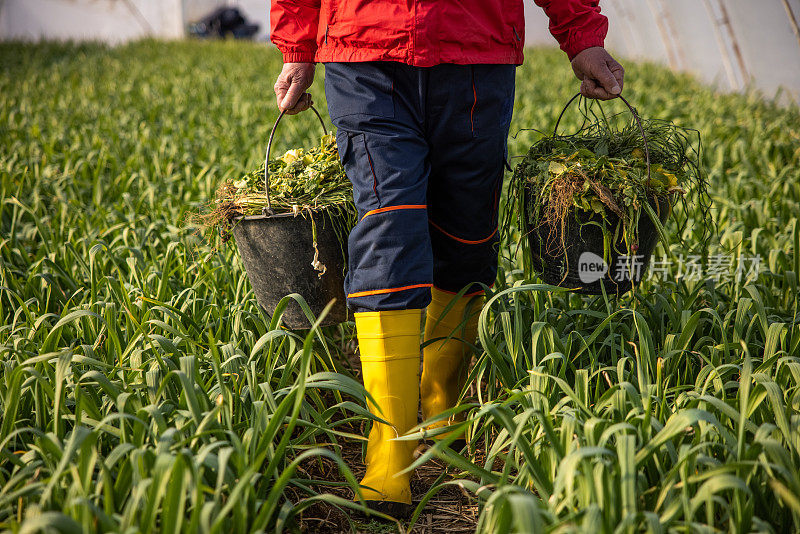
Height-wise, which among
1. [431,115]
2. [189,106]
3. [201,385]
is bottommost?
[201,385]

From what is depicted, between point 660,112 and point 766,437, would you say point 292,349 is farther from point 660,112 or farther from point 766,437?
point 660,112

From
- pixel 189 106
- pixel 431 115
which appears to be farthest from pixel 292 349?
pixel 189 106

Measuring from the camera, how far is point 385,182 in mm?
1471

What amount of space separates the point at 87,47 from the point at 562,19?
38.1 ft

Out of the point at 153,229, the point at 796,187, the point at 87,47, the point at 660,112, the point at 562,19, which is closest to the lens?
the point at 562,19

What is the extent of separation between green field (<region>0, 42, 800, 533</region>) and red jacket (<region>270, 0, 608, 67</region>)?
1.92ft

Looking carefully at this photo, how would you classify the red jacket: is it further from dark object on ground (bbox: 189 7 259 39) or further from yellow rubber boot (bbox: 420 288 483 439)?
dark object on ground (bbox: 189 7 259 39)

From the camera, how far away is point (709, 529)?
0.98 metres

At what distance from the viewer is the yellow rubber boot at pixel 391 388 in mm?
1448

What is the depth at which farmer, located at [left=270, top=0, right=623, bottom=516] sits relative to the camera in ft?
4.80

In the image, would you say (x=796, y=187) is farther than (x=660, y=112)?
No

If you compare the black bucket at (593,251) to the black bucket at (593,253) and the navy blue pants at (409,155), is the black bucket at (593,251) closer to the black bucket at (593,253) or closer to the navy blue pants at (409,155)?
the black bucket at (593,253)

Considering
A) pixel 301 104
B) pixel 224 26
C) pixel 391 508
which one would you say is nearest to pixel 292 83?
pixel 301 104

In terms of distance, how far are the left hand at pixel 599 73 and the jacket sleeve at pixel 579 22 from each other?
0.02m
